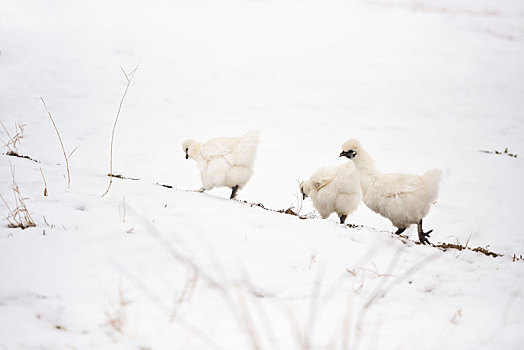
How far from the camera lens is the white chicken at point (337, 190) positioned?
717 centimetres

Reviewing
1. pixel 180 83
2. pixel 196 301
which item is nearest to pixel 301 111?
pixel 180 83

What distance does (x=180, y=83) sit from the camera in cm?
2338

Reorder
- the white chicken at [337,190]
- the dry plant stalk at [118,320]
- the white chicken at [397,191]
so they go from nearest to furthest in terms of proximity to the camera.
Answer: the dry plant stalk at [118,320], the white chicken at [397,191], the white chicken at [337,190]

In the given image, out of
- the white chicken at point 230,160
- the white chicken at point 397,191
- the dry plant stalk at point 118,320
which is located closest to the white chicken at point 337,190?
the white chicken at point 397,191

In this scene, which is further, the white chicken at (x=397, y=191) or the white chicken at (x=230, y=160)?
the white chicken at (x=230, y=160)

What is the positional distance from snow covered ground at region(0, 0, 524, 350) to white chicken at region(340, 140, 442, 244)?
3.30ft

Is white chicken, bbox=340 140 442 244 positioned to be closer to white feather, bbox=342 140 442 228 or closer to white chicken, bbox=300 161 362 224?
white feather, bbox=342 140 442 228

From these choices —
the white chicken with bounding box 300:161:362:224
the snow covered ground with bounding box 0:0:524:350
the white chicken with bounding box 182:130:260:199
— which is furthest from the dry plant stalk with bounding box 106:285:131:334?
the white chicken with bounding box 300:161:362:224

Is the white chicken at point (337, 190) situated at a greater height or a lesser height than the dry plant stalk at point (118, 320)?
lesser

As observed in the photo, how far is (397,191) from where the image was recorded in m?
6.33

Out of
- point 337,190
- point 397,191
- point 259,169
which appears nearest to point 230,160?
point 337,190

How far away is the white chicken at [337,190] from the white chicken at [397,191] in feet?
1.00

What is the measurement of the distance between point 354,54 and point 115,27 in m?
18.3

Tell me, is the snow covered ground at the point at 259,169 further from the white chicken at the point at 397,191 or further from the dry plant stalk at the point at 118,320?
the white chicken at the point at 397,191
